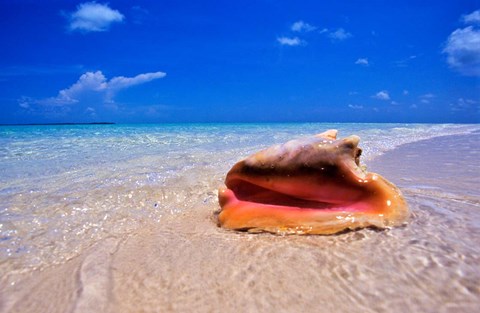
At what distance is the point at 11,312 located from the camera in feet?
4.25

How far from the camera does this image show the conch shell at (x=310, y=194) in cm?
192

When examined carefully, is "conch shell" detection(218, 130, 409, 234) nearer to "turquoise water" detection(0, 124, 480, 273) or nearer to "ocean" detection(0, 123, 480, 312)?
"ocean" detection(0, 123, 480, 312)

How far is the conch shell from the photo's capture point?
1917mm

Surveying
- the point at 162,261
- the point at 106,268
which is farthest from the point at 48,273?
the point at 162,261

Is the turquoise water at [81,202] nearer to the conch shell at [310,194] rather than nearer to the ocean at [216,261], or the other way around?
the ocean at [216,261]

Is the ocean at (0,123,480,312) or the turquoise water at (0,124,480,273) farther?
the turquoise water at (0,124,480,273)

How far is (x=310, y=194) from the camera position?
2094mm

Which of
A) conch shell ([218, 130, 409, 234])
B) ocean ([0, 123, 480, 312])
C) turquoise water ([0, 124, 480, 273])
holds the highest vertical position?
conch shell ([218, 130, 409, 234])

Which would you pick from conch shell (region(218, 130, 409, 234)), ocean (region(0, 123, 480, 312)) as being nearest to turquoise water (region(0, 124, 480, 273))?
ocean (region(0, 123, 480, 312))

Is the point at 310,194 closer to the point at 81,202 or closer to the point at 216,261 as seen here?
the point at 216,261

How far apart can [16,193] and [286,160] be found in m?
2.87

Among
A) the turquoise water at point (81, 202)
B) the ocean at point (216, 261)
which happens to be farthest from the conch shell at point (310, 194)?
the turquoise water at point (81, 202)

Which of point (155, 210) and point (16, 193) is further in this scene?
point (16, 193)

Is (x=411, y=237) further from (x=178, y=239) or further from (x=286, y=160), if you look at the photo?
(x=178, y=239)
